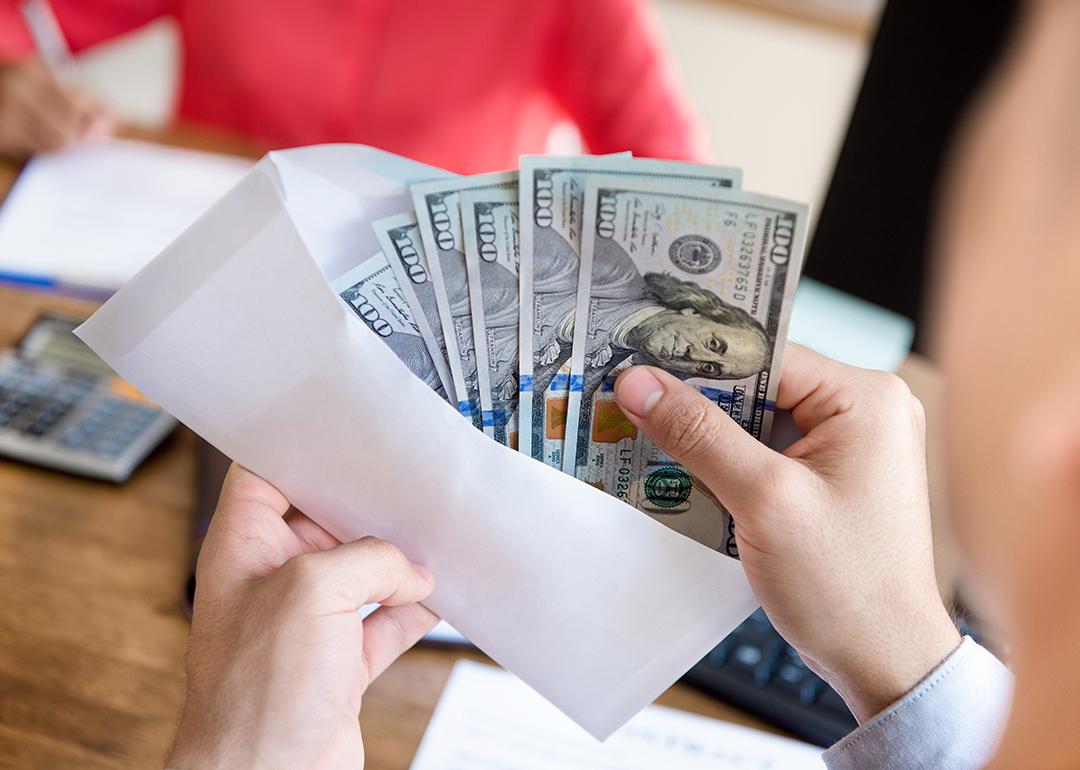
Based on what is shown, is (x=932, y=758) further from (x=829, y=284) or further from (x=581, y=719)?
(x=829, y=284)

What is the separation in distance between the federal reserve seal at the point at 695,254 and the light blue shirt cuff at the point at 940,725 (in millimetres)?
277

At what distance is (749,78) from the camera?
2537mm

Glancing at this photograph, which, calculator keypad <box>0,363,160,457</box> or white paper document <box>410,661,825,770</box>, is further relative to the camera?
calculator keypad <box>0,363,160,457</box>

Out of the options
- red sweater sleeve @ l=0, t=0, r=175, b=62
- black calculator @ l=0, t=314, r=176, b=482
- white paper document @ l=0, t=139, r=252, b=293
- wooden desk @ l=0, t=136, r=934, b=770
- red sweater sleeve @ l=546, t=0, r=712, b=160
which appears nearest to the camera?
wooden desk @ l=0, t=136, r=934, b=770

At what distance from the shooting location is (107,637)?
0.76m

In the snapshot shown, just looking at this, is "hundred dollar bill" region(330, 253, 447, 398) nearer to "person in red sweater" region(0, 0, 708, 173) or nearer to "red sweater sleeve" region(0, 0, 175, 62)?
"person in red sweater" region(0, 0, 708, 173)

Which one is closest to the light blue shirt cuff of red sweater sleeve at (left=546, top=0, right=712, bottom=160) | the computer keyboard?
the computer keyboard

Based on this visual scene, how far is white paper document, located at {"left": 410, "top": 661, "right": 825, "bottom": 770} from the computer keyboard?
2cm

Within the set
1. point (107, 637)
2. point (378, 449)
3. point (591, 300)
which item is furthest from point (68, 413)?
point (591, 300)

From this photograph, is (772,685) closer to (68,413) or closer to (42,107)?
(68,413)

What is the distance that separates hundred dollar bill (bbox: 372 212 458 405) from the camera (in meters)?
0.61

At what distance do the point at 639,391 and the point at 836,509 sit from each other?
0.13 meters

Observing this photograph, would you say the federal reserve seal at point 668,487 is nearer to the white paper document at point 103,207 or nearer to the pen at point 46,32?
the white paper document at point 103,207

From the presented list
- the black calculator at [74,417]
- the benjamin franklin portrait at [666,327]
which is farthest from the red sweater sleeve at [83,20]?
the benjamin franklin portrait at [666,327]
